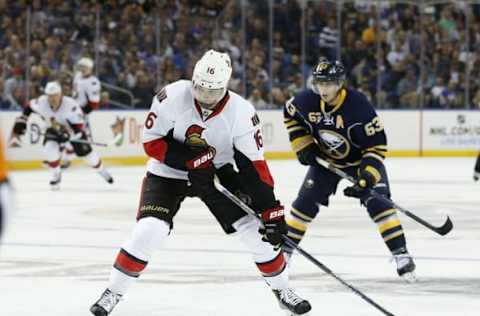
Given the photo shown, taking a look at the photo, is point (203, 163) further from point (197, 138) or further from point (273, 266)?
point (273, 266)

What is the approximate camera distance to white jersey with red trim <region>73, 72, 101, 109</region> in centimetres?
1797

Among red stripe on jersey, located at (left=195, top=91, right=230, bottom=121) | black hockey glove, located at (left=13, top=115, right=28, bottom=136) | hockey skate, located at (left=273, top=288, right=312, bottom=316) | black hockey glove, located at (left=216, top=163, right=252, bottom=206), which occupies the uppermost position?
red stripe on jersey, located at (left=195, top=91, right=230, bottom=121)

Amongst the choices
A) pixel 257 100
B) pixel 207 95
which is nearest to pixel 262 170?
pixel 207 95

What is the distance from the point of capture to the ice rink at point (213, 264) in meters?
6.49

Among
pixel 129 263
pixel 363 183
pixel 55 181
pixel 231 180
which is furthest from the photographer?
pixel 55 181

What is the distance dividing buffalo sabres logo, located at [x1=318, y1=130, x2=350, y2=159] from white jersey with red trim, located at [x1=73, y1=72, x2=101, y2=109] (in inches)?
415

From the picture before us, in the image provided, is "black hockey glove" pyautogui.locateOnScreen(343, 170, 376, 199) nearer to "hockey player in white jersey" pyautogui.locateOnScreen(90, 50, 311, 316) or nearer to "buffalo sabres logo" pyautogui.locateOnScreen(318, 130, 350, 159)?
"buffalo sabres logo" pyautogui.locateOnScreen(318, 130, 350, 159)

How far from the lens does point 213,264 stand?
821 cm

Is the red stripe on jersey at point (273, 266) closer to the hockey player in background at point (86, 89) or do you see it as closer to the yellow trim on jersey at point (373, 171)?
the yellow trim on jersey at point (373, 171)

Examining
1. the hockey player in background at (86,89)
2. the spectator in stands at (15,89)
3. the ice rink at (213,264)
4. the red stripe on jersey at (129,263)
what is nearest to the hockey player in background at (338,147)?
the ice rink at (213,264)

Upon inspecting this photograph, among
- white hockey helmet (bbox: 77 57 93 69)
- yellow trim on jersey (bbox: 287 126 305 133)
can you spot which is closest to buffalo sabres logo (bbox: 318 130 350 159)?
yellow trim on jersey (bbox: 287 126 305 133)

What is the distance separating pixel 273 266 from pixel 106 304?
0.75 m

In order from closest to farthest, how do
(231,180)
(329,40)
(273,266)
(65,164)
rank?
(273,266) < (231,180) < (65,164) < (329,40)

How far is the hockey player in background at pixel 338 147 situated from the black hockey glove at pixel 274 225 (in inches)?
65.7
